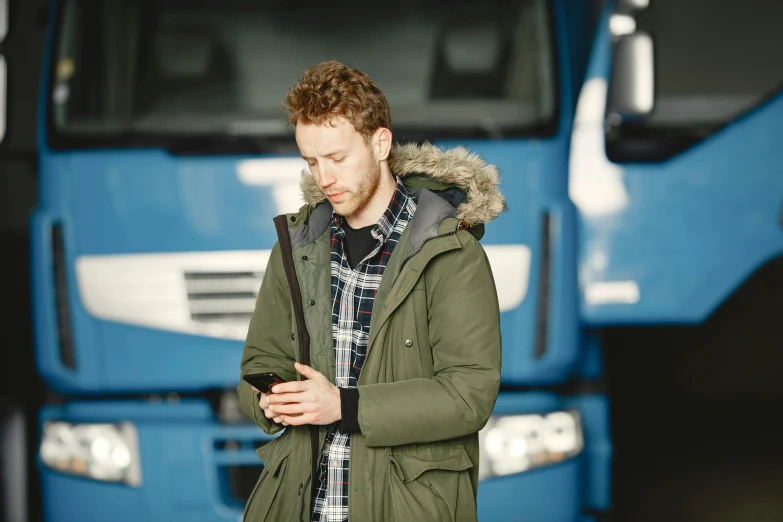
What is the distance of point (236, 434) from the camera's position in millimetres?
3344

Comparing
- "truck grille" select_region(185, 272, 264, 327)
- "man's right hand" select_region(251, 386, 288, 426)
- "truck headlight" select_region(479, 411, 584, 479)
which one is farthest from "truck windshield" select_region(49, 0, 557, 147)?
"man's right hand" select_region(251, 386, 288, 426)

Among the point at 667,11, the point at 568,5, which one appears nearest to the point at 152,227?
the point at 568,5

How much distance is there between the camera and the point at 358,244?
183 cm

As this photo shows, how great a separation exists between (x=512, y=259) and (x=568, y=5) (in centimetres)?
105

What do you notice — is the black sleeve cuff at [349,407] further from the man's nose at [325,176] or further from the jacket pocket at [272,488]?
the man's nose at [325,176]

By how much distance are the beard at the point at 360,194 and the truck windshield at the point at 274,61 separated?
1.59m

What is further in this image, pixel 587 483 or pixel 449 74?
pixel 587 483

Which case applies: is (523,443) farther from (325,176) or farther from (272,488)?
(325,176)

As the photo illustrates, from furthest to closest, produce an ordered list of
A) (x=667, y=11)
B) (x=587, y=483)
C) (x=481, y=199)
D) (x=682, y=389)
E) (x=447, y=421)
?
1. (x=682, y=389)
2. (x=667, y=11)
3. (x=587, y=483)
4. (x=481, y=199)
5. (x=447, y=421)

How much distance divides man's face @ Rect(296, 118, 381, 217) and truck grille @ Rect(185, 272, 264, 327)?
155 centimetres

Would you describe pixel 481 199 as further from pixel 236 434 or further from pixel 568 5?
pixel 568 5

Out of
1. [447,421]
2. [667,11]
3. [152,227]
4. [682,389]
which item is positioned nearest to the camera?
[447,421]

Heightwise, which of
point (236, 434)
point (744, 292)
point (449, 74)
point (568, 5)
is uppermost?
point (568, 5)

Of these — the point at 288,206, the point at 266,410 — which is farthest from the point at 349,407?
the point at 288,206
